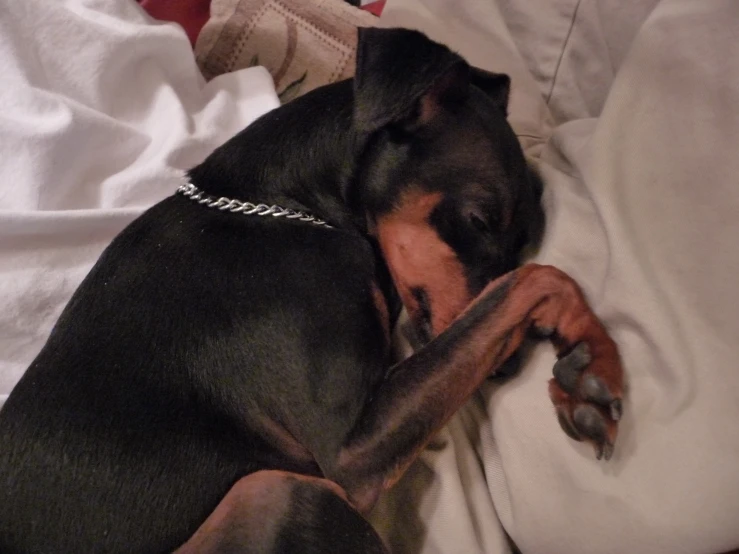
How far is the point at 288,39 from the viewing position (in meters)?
2.23

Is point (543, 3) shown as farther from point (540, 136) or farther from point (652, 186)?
point (652, 186)

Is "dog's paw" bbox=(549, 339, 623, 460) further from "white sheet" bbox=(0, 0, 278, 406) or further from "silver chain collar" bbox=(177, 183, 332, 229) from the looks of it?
"white sheet" bbox=(0, 0, 278, 406)

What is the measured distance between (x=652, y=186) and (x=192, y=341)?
3.27 feet

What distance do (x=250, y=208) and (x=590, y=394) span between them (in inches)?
33.8

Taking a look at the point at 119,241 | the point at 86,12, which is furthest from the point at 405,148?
the point at 86,12

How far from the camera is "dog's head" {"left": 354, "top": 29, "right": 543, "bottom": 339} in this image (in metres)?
1.50

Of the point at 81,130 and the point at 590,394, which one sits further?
the point at 81,130

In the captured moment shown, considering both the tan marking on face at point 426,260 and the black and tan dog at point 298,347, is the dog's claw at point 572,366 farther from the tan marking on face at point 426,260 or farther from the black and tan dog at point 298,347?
the tan marking on face at point 426,260

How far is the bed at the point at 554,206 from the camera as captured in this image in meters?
1.15

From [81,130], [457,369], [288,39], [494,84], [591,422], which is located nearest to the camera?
[591,422]

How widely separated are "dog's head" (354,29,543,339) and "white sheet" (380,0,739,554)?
0.13 metres

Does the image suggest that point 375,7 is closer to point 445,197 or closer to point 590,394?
point 445,197

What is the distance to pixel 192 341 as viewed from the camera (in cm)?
138

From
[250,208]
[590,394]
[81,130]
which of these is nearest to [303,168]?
[250,208]
